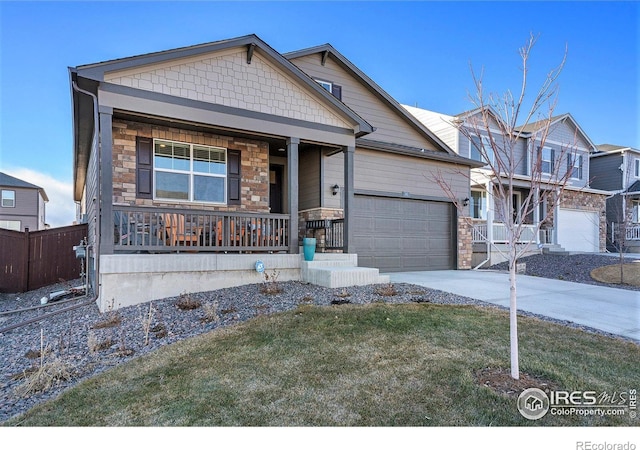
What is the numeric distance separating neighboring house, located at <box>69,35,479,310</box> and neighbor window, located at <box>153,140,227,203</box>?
0.9 inches

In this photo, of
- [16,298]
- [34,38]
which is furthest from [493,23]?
[16,298]

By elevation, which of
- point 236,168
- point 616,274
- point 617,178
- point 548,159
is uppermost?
point 548,159

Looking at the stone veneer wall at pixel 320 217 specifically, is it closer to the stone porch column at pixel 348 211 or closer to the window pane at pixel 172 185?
the stone porch column at pixel 348 211

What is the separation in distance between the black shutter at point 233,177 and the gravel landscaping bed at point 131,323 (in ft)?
8.77

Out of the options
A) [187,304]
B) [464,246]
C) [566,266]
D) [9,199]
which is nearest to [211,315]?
[187,304]

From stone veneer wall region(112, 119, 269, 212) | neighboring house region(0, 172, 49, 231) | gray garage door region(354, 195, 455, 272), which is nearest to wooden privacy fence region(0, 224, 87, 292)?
stone veneer wall region(112, 119, 269, 212)

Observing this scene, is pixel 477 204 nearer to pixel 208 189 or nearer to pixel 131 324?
pixel 208 189

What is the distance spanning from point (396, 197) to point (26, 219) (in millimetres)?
30860

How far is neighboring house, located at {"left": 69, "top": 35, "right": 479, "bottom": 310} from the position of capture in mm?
6664

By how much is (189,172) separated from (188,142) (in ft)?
2.26

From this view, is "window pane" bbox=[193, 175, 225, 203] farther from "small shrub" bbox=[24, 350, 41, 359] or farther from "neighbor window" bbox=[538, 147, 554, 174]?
"neighbor window" bbox=[538, 147, 554, 174]

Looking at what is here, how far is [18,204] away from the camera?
94.3 ft

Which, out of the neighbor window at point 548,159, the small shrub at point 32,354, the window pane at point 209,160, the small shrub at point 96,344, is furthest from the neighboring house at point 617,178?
the small shrub at point 32,354

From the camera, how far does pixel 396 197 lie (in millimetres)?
11148
